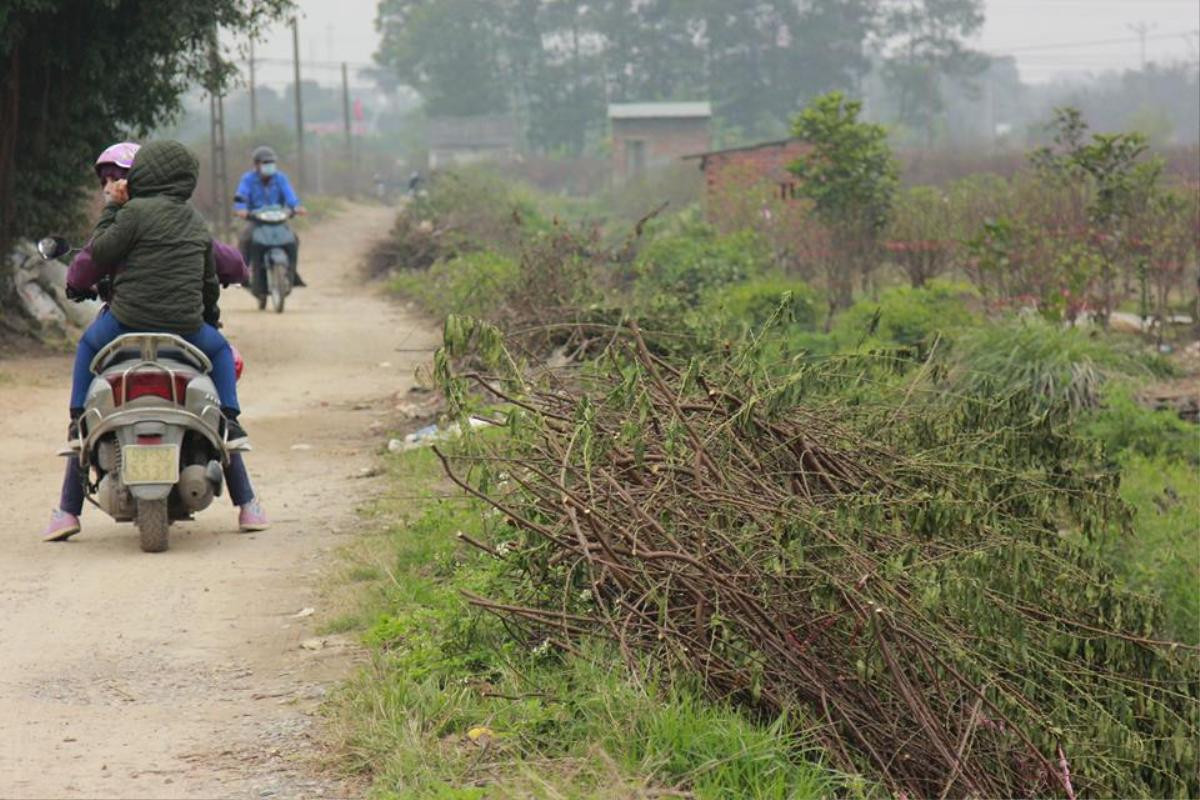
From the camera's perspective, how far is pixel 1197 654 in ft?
25.5

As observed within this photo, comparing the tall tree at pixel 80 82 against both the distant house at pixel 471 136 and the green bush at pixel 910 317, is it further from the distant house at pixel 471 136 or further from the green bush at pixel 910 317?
the distant house at pixel 471 136

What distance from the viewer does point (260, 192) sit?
19.0m

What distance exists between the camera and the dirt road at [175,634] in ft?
16.8

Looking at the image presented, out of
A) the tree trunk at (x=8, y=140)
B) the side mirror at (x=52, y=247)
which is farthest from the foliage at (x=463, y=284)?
the side mirror at (x=52, y=247)

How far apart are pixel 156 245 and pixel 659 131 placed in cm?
6320

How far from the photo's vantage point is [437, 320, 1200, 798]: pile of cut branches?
5.54 metres

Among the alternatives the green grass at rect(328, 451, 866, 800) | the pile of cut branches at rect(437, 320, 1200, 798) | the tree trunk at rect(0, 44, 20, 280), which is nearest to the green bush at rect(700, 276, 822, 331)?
the tree trunk at rect(0, 44, 20, 280)

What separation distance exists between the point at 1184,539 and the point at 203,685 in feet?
21.9

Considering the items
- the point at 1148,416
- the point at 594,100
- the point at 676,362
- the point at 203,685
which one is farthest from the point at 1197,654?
the point at 594,100

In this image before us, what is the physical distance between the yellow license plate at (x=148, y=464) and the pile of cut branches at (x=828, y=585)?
1.51 meters

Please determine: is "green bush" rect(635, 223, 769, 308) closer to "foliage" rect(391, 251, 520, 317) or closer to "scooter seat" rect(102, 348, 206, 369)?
"foliage" rect(391, 251, 520, 317)

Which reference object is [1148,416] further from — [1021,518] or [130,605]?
[130,605]

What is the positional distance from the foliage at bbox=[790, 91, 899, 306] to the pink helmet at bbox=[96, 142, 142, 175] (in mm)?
Answer: 14066

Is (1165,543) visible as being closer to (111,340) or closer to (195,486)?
(195,486)
